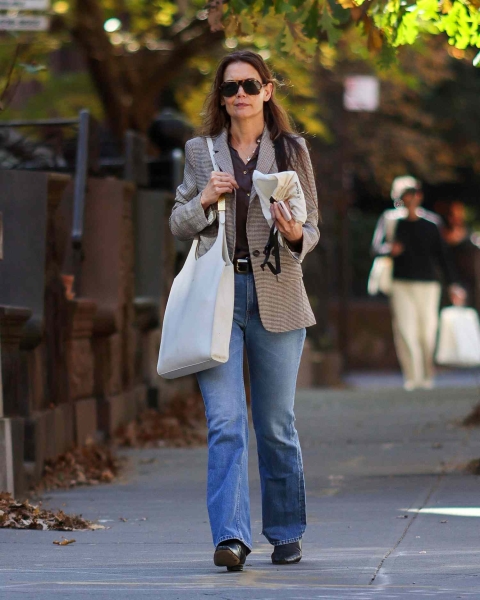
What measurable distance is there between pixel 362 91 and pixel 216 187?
1684 cm

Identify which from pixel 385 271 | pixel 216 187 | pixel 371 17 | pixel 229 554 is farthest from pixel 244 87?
pixel 385 271

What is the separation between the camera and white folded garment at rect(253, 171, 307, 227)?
5.61 metres

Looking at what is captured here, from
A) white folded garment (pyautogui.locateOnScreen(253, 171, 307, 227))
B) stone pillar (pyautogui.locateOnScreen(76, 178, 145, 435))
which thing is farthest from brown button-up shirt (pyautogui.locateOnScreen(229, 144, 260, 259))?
stone pillar (pyautogui.locateOnScreen(76, 178, 145, 435))

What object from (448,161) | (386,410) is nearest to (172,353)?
(386,410)

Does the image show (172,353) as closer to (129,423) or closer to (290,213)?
(290,213)

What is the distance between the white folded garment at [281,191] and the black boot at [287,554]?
124 centimetres

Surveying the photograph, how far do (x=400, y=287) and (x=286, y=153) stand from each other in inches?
393

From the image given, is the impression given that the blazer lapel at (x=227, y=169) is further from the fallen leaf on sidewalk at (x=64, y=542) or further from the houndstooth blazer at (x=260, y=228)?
the fallen leaf on sidewalk at (x=64, y=542)

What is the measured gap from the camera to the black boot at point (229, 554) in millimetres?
5625

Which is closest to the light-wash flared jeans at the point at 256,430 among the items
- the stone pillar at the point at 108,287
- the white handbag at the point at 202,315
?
the white handbag at the point at 202,315

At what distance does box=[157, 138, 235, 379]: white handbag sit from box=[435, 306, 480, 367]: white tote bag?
10.3m

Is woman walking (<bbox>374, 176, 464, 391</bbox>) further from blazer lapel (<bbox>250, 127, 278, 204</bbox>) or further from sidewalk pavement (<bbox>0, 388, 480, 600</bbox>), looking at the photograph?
blazer lapel (<bbox>250, 127, 278, 204</bbox>)

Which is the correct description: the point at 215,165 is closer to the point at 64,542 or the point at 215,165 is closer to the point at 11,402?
the point at 64,542

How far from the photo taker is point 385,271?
15.9 m
